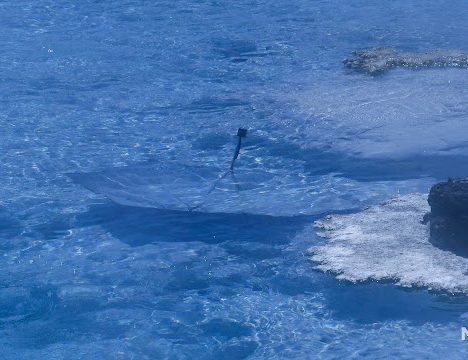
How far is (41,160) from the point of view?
984 centimetres

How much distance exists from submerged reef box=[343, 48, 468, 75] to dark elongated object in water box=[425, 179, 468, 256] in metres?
4.81

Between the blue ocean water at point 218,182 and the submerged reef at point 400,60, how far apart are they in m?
0.21

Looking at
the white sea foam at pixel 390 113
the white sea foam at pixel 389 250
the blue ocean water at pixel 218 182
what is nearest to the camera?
the blue ocean water at pixel 218 182

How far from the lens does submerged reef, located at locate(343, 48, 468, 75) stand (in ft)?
40.2

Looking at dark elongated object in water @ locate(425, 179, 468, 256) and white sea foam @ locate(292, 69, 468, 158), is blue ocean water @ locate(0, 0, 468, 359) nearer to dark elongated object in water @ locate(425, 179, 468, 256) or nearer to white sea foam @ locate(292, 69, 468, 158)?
white sea foam @ locate(292, 69, 468, 158)

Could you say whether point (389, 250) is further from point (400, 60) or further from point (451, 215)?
point (400, 60)

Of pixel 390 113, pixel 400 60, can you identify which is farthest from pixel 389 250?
pixel 400 60

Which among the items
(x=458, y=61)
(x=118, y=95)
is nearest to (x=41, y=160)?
(x=118, y=95)

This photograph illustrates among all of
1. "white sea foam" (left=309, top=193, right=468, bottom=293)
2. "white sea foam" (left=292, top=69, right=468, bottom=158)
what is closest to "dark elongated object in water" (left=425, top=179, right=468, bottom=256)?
"white sea foam" (left=309, top=193, right=468, bottom=293)

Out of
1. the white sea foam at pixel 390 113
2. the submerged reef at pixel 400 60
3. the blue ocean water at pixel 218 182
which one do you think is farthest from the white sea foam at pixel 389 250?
the submerged reef at pixel 400 60

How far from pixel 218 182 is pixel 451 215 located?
8.64ft

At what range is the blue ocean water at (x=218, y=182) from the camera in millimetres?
6859

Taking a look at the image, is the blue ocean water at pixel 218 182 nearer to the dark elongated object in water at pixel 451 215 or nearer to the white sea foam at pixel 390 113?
the white sea foam at pixel 390 113

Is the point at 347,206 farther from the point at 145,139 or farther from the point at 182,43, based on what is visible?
the point at 182,43
